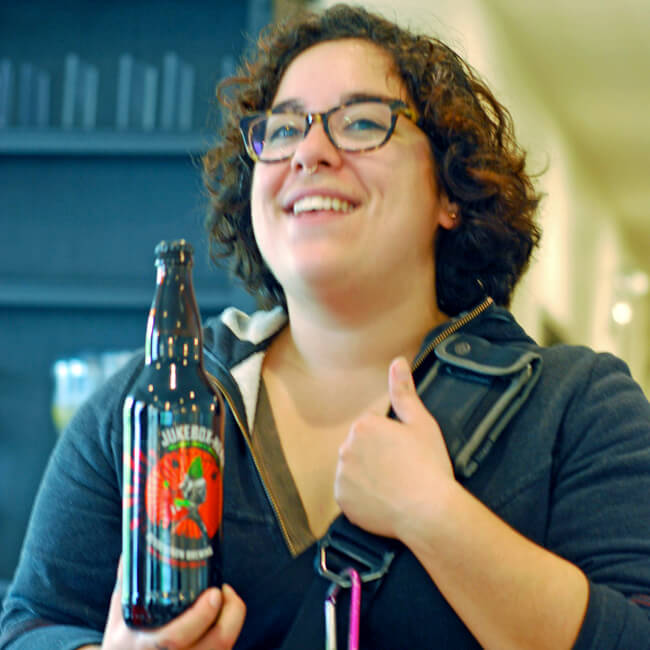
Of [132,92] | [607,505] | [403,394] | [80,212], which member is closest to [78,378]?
[80,212]

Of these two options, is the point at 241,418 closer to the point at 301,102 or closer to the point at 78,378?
the point at 301,102

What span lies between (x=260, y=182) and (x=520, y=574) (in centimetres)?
60

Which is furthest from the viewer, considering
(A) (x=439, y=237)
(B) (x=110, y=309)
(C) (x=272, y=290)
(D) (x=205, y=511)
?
(B) (x=110, y=309)

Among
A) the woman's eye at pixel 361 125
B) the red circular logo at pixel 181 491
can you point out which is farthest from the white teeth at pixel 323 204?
the red circular logo at pixel 181 491

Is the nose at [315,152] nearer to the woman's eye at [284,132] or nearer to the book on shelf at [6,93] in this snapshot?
the woman's eye at [284,132]

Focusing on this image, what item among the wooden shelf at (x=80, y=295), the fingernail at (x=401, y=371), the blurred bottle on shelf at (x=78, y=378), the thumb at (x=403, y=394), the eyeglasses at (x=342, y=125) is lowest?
the blurred bottle on shelf at (x=78, y=378)

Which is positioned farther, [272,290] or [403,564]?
[272,290]

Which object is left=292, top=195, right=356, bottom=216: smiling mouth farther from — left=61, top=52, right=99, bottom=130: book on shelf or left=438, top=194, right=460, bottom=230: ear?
left=61, top=52, right=99, bottom=130: book on shelf

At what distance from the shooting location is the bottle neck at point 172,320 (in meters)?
0.83

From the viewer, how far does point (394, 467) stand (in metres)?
0.98

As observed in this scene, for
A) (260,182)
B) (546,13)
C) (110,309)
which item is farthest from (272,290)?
(546,13)

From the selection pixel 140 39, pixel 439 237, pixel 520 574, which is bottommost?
pixel 520 574

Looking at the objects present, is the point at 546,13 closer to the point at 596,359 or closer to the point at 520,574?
the point at 596,359

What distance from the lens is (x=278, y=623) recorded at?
1.04 metres
